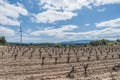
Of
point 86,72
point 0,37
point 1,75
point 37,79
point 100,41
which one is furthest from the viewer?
point 100,41

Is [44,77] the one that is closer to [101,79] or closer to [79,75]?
[79,75]

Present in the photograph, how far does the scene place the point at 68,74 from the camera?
19.9 meters

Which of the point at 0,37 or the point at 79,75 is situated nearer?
the point at 79,75

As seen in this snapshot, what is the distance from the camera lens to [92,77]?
19.0m

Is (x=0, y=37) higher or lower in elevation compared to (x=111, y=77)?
higher

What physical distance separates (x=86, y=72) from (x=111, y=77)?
2511 millimetres

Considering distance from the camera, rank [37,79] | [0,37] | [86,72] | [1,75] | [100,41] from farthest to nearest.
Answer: [100,41] < [0,37] < [86,72] < [1,75] < [37,79]

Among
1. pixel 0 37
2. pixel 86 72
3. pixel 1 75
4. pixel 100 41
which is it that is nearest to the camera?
pixel 1 75

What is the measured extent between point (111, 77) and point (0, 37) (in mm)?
103847

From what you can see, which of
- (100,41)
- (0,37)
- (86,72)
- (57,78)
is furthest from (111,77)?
(100,41)

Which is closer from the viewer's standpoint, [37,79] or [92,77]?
[37,79]

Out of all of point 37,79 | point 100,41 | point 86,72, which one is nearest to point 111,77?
point 86,72

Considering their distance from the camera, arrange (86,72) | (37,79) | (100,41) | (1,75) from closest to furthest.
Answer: (37,79), (1,75), (86,72), (100,41)

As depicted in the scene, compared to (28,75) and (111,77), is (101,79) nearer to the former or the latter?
(111,77)
